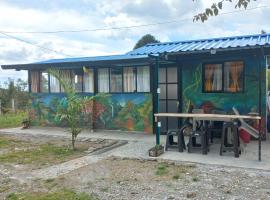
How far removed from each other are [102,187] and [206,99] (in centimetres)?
572

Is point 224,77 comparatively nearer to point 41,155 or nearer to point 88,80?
point 88,80

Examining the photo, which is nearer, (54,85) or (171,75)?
(171,75)

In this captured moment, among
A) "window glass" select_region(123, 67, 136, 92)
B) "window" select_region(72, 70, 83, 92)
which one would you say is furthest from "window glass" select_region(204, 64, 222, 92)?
"window" select_region(72, 70, 83, 92)

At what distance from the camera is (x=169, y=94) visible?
11.1 metres

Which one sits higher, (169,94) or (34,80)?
(34,80)

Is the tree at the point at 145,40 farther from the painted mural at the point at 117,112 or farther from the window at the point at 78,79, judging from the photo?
the painted mural at the point at 117,112

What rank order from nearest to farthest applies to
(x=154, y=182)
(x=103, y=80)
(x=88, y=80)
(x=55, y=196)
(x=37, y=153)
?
1. (x=55, y=196)
2. (x=154, y=182)
3. (x=37, y=153)
4. (x=103, y=80)
5. (x=88, y=80)

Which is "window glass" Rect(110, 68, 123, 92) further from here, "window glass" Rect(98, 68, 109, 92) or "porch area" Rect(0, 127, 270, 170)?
"porch area" Rect(0, 127, 270, 170)

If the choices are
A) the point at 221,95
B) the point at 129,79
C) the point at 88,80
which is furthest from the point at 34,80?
the point at 221,95

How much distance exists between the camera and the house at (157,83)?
9.70m

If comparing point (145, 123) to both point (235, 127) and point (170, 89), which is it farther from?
point (235, 127)

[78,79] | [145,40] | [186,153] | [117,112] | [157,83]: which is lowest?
[186,153]

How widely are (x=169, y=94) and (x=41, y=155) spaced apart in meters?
4.60

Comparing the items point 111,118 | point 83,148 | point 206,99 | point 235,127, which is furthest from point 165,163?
point 111,118
